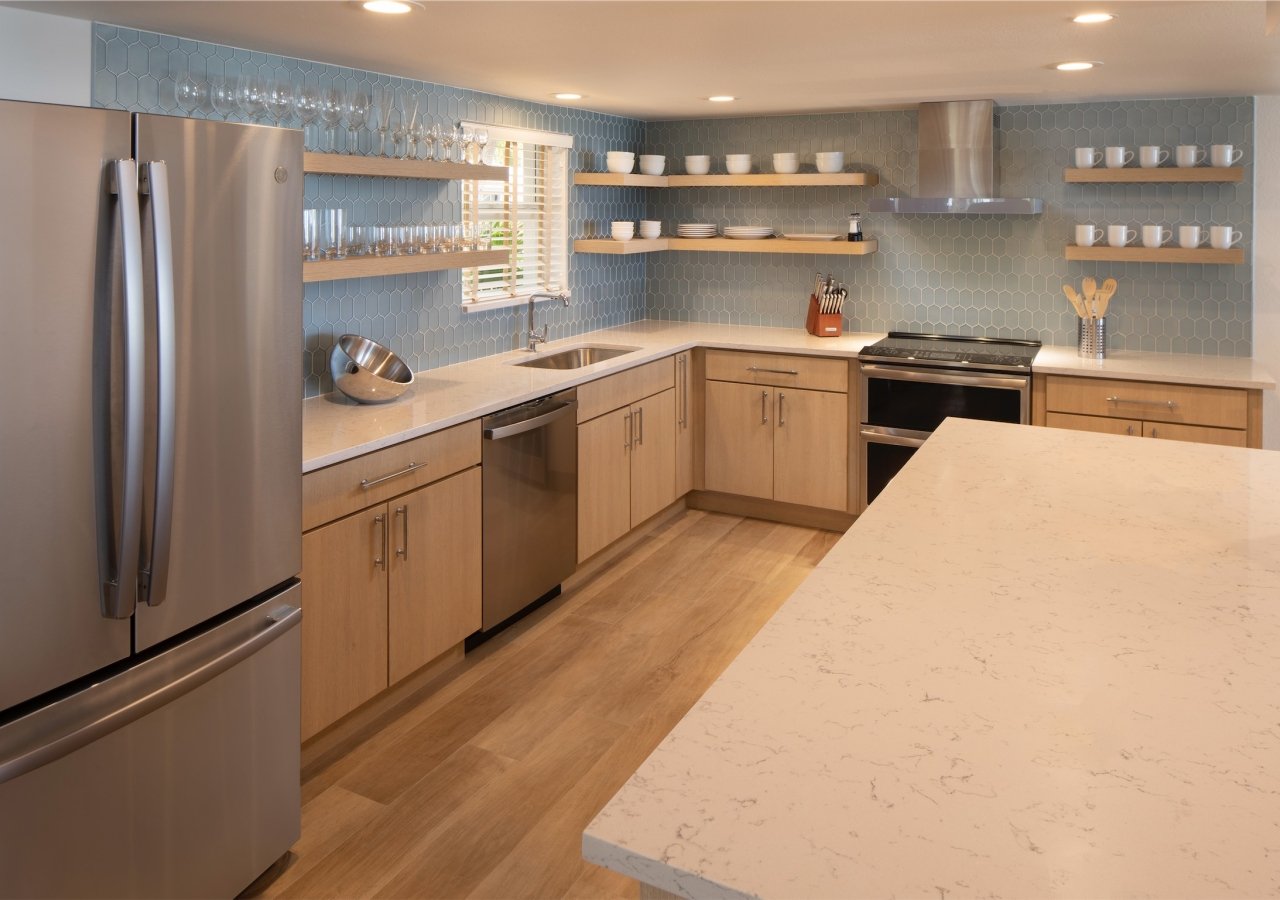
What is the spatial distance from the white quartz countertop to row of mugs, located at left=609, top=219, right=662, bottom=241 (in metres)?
0.51

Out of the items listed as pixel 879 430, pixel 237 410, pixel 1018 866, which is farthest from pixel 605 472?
pixel 1018 866

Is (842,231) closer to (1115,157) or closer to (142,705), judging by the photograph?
(1115,157)

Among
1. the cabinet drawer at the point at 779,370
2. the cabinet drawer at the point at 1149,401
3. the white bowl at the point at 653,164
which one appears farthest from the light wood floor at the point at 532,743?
the white bowl at the point at 653,164

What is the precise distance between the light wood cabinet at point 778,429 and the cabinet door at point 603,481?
798 millimetres

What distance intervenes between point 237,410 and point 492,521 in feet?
5.35

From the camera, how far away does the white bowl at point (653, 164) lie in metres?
5.59

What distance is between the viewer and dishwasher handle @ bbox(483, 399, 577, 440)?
3674mm

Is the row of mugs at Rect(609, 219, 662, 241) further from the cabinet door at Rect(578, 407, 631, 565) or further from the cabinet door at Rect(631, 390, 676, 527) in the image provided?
the cabinet door at Rect(578, 407, 631, 565)

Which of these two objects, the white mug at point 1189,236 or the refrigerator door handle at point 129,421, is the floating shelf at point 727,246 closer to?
Result: the white mug at point 1189,236

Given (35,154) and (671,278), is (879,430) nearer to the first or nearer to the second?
(671,278)

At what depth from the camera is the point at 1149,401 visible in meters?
4.42

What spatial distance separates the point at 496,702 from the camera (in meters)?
3.49

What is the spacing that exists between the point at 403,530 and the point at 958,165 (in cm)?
334

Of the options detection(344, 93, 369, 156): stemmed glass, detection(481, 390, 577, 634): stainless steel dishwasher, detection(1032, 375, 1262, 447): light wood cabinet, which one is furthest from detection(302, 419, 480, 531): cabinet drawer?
detection(1032, 375, 1262, 447): light wood cabinet
